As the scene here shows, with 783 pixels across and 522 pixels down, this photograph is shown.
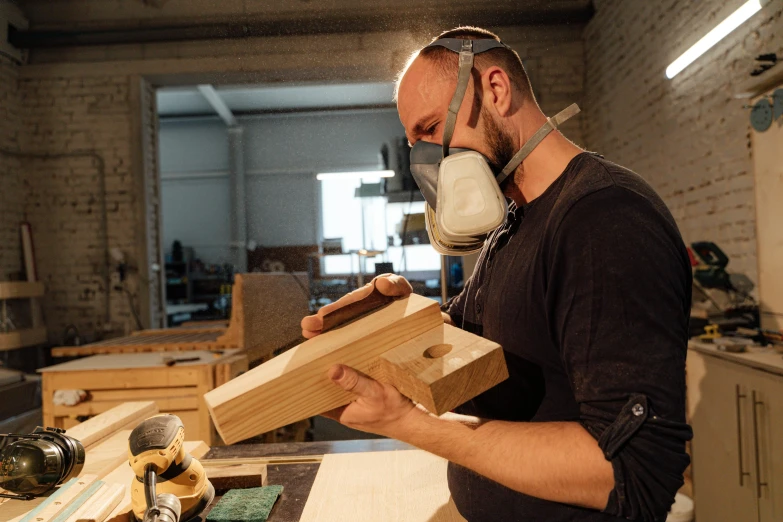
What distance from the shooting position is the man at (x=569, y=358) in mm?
750

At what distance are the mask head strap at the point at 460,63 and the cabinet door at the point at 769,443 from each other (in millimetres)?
1888

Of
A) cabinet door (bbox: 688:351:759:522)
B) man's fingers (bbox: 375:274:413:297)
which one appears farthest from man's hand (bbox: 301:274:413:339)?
cabinet door (bbox: 688:351:759:522)

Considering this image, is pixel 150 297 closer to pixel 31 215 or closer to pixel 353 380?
Result: pixel 31 215

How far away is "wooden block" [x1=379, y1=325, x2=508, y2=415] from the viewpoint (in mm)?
747

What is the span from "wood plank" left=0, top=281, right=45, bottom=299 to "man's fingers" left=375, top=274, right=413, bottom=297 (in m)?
5.30

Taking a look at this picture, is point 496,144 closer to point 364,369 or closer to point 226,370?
point 364,369

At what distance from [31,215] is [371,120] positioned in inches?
261

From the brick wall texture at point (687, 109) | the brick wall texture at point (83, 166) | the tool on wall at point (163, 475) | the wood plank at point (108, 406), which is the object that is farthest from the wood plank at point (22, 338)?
the brick wall texture at point (687, 109)

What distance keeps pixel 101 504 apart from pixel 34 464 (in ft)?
0.55

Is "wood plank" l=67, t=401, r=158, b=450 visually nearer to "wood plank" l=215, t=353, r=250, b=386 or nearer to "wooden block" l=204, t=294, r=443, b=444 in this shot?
"wooden block" l=204, t=294, r=443, b=444

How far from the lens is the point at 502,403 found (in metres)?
1.05

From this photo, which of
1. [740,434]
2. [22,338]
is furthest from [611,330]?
[22,338]

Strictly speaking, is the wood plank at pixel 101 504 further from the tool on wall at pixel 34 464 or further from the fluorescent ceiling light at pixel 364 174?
the fluorescent ceiling light at pixel 364 174

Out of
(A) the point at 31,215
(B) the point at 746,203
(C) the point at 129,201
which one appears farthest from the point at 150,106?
(B) the point at 746,203
